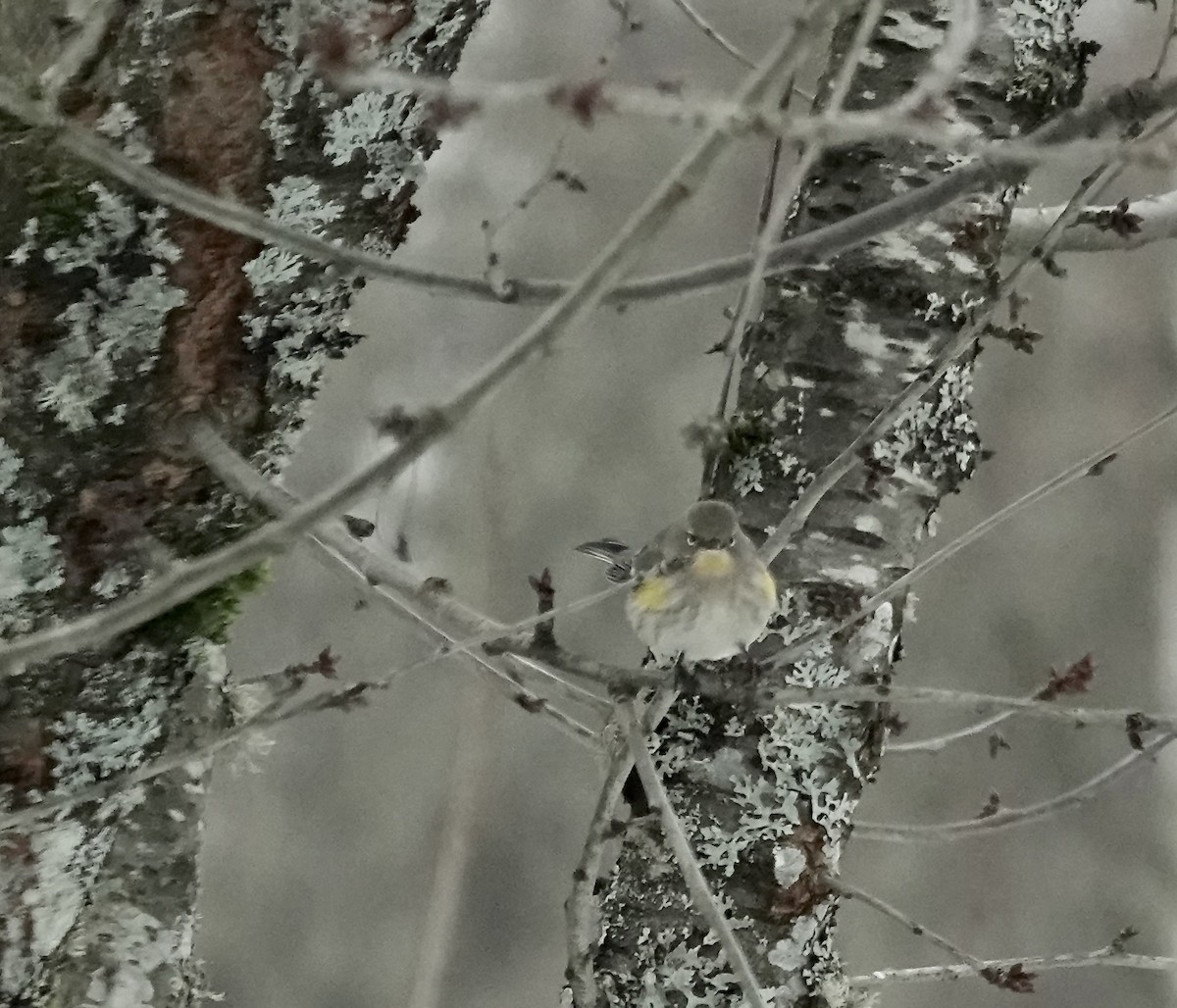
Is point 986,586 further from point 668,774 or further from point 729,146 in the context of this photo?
point 729,146

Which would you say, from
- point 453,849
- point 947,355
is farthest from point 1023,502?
point 453,849

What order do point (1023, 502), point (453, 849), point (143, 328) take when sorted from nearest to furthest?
point (143, 328) < point (1023, 502) < point (453, 849)

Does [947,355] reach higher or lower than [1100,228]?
lower

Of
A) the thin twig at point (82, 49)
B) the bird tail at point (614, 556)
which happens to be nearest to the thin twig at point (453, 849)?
the bird tail at point (614, 556)

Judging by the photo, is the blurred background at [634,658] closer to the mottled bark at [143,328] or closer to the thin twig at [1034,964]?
the thin twig at [1034,964]

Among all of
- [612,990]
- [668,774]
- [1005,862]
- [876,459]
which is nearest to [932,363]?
[876,459]

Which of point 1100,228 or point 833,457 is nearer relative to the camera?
point 833,457

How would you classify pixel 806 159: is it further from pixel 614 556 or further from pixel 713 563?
pixel 614 556
